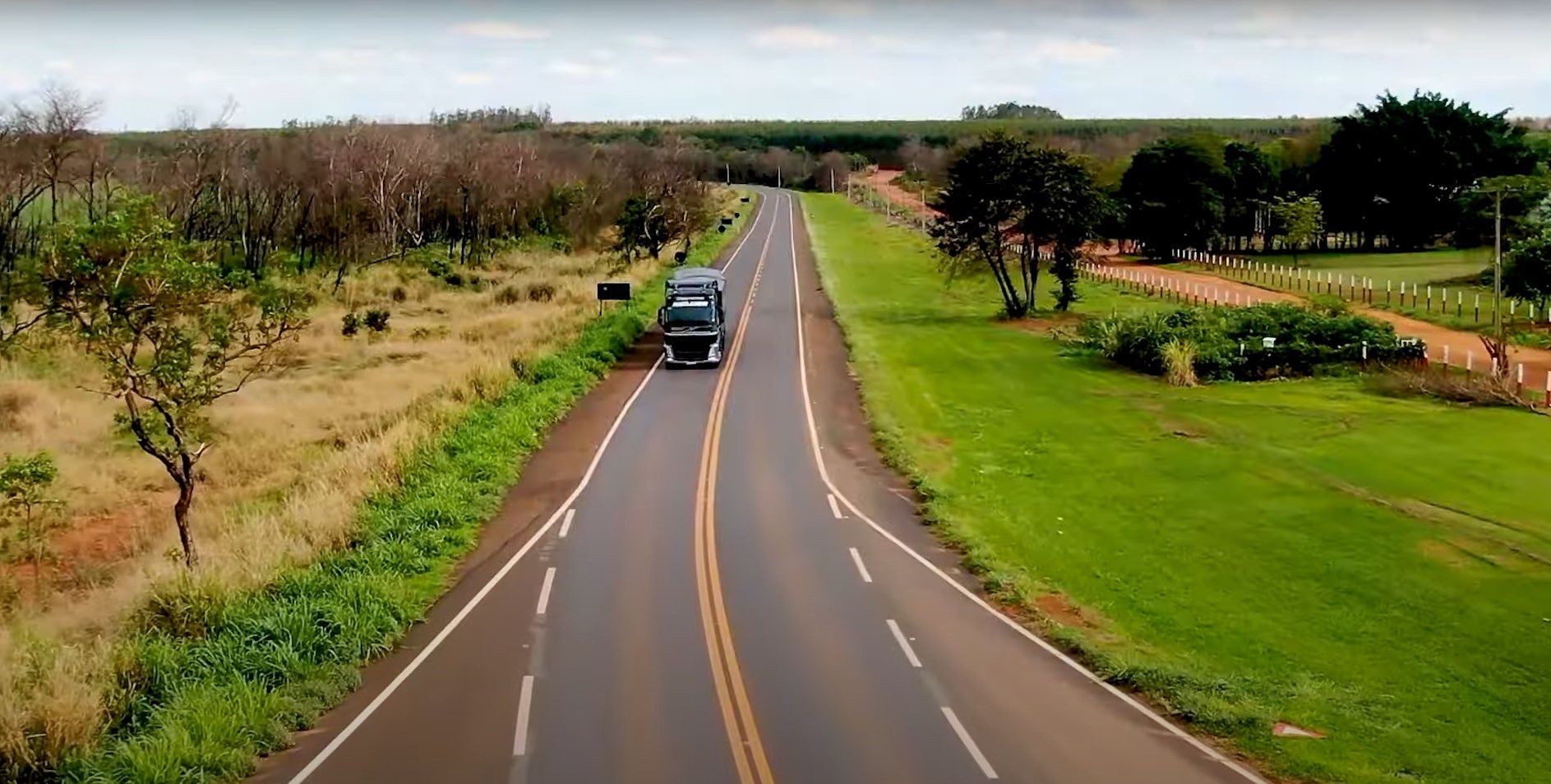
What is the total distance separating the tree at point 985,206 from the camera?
2098 inches

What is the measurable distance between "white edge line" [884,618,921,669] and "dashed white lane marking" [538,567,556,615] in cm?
515

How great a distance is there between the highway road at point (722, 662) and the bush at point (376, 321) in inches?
1076

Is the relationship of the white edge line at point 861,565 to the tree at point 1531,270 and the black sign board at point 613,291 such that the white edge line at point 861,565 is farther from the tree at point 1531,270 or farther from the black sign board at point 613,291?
the tree at point 1531,270

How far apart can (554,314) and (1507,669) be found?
44.6 meters

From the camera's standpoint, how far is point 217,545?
956 inches

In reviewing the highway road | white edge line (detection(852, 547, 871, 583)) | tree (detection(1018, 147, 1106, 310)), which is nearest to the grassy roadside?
the highway road

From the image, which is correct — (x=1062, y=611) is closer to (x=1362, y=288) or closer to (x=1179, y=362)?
(x=1179, y=362)

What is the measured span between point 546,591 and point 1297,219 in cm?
7018

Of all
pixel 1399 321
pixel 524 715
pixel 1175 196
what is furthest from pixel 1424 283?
pixel 524 715

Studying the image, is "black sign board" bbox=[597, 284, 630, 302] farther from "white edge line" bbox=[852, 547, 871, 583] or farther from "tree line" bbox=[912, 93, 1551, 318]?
"white edge line" bbox=[852, 547, 871, 583]

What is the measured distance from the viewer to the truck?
4278cm

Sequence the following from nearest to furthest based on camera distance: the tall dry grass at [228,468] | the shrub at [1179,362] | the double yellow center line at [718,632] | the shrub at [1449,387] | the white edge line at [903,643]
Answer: the double yellow center line at [718,632], the tall dry grass at [228,468], the white edge line at [903,643], the shrub at [1449,387], the shrub at [1179,362]

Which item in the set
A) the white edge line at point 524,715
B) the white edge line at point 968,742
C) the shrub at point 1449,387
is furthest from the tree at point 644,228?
the white edge line at point 968,742

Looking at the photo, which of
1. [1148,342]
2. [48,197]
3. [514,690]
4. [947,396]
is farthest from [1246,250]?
[48,197]
